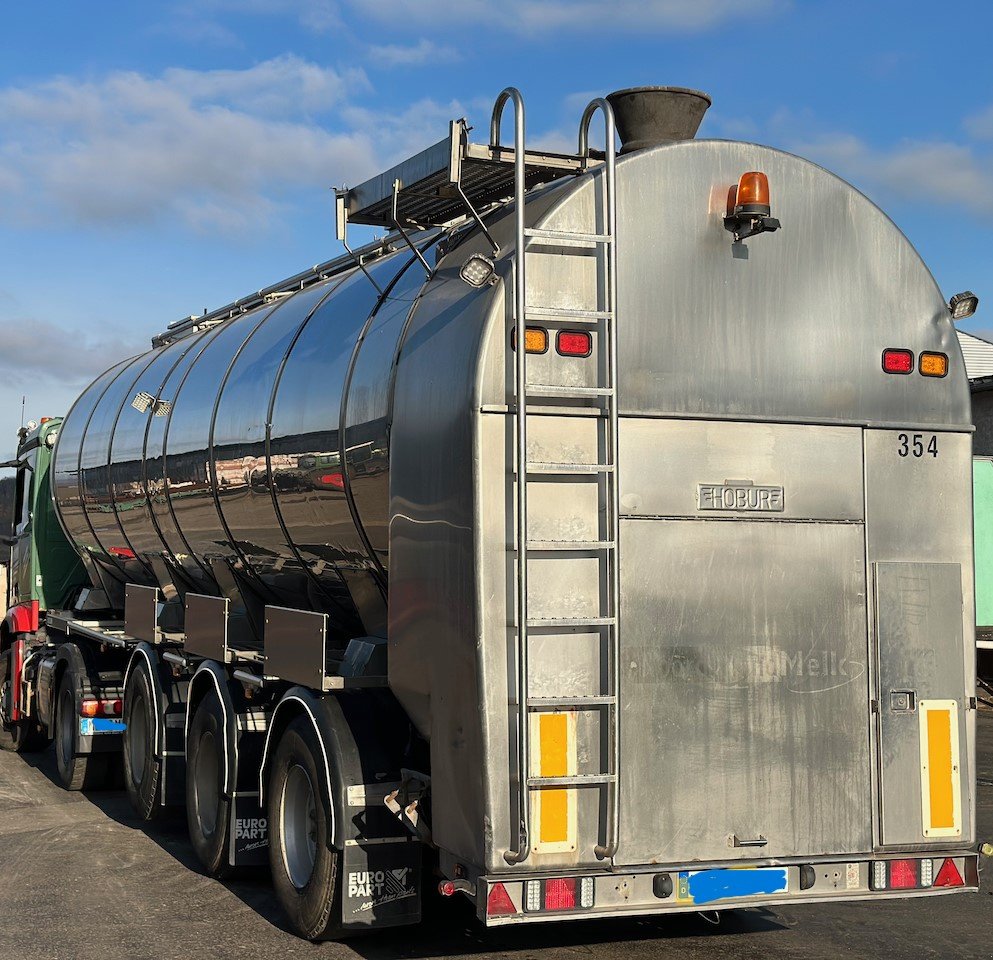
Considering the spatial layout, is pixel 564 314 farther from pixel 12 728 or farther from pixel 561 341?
pixel 12 728

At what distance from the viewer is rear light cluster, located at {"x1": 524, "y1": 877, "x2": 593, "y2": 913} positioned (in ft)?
18.1

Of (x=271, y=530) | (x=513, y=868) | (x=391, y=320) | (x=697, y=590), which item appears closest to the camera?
(x=513, y=868)

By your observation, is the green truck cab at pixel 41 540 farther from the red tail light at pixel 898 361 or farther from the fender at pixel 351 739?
the red tail light at pixel 898 361

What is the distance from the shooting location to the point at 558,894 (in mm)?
5551

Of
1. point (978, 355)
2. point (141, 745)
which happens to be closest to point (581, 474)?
point (141, 745)

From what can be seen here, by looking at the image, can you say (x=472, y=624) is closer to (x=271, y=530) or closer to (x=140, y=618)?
(x=271, y=530)

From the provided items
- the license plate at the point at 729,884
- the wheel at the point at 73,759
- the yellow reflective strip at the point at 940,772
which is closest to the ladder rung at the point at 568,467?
the license plate at the point at 729,884

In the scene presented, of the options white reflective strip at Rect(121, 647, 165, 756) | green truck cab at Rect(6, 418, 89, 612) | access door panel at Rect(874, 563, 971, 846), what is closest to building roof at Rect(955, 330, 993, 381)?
green truck cab at Rect(6, 418, 89, 612)

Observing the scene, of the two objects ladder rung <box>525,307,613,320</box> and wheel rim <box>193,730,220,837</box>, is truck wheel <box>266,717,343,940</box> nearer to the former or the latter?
wheel rim <box>193,730,220,837</box>

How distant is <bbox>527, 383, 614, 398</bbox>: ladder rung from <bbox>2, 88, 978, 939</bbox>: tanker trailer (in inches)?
1.0

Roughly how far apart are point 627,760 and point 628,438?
4.24 feet

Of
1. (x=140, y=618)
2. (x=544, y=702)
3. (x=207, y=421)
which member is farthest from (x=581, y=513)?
(x=140, y=618)

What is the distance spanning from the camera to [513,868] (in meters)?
5.52

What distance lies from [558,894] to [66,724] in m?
7.66
